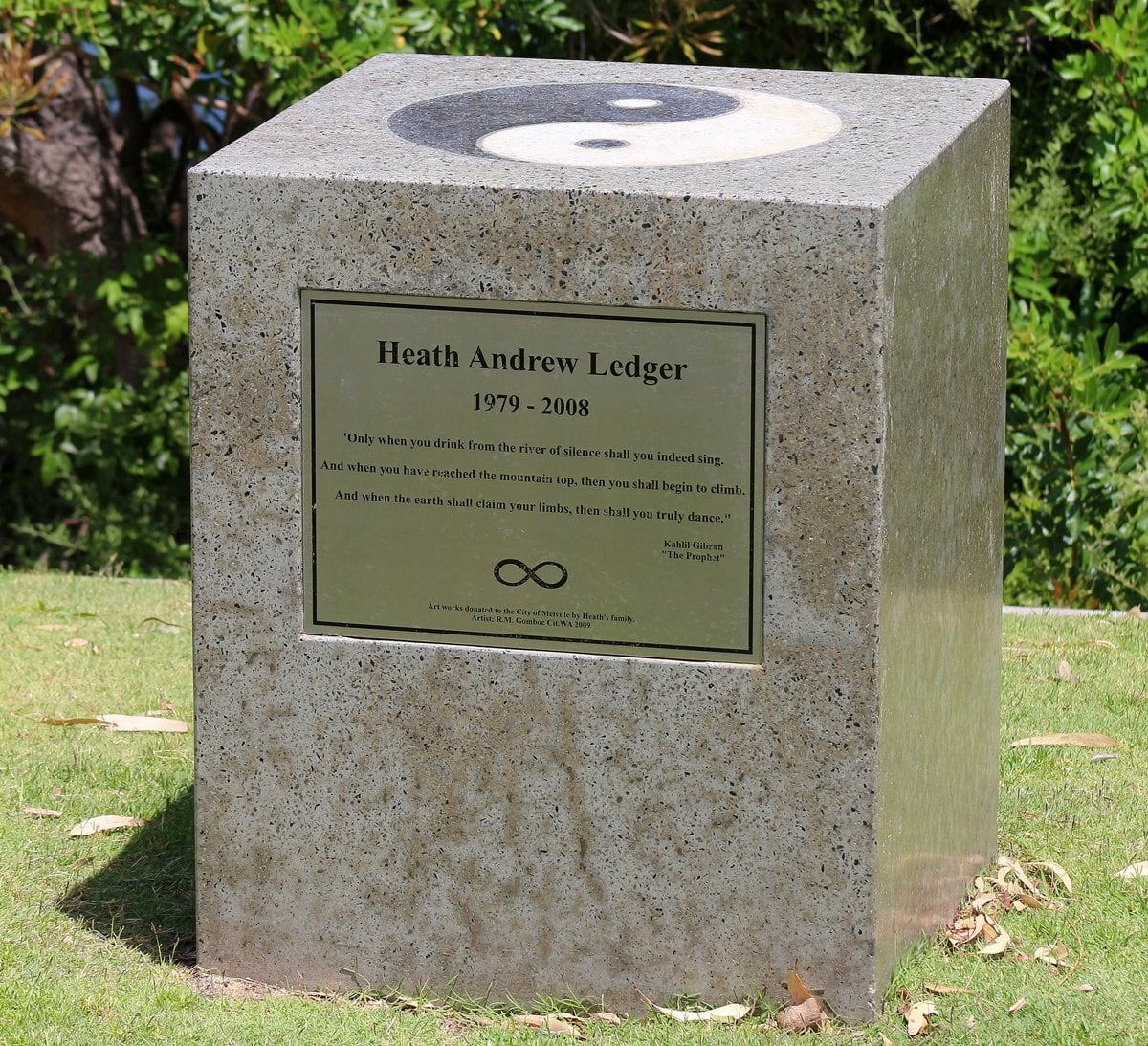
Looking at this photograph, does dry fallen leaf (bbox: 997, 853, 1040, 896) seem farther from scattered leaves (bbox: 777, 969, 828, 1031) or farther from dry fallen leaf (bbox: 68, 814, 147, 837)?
dry fallen leaf (bbox: 68, 814, 147, 837)

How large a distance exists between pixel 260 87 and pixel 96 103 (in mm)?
924

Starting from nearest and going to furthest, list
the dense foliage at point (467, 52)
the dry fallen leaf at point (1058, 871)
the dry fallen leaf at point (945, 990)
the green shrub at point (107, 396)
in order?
1. the dry fallen leaf at point (945, 990)
2. the dry fallen leaf at point (1058, 871)
3. the dense foliage at point (467, 52)
4. the green shrub at point (107, 396)

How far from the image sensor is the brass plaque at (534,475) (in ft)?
10.4

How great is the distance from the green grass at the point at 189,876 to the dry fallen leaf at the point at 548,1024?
25mm

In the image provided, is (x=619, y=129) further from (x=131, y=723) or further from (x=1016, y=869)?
(x=131, y=723)

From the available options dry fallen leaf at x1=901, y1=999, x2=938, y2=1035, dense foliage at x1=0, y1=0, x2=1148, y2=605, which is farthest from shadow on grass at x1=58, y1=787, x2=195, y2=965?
dense foliage at x1=0, y1=0, x2=1148, y2=605

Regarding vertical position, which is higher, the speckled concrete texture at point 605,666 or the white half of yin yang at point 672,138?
the white half of yin yang at point 672,138

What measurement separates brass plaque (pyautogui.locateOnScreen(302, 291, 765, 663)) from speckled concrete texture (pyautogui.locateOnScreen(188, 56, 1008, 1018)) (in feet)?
0.13

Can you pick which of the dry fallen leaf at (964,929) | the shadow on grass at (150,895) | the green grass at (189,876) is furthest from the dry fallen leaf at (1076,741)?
the shadow on grass at (150,895)

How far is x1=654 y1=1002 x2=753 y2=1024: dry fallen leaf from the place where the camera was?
3.34 m

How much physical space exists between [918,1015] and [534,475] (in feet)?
4.00

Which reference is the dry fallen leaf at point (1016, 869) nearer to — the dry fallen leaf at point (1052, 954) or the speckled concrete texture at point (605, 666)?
the dry fallen leaf at point (1052, 954)

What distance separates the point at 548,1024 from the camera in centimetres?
338

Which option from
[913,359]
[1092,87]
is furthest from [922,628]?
[1092,87]
